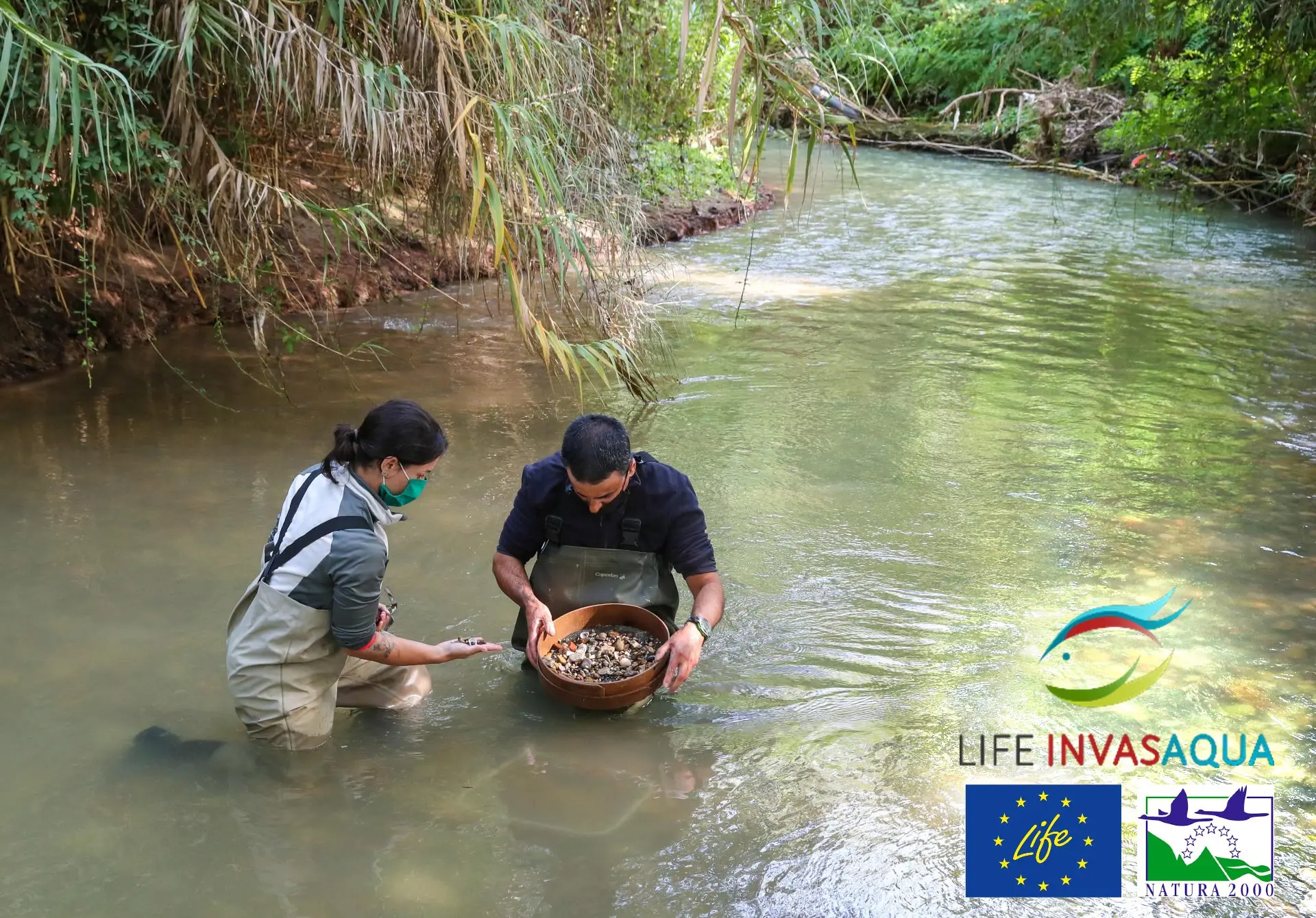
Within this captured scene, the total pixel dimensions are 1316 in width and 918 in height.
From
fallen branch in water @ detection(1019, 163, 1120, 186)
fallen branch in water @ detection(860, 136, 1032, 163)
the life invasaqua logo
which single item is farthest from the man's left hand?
fallen branch in water @ detection(860, 136, 1032, 163)

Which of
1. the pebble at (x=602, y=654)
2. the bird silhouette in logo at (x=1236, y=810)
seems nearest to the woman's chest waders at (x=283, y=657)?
the pebble at (x=602, y=654)

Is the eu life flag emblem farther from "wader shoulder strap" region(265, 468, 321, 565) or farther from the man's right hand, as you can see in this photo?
"wader shoulder strap" region(265, 468, 321, 565)

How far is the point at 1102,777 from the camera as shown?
10.3 ft

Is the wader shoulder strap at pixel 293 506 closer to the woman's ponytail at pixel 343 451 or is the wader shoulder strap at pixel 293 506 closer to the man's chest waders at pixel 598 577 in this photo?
the woman's ponytail at pixel 343 451

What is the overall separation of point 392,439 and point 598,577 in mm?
881

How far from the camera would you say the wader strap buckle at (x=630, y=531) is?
330 cm

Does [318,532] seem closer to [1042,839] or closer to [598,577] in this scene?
[598,577]

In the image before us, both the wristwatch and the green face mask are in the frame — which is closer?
Result: the green face mask

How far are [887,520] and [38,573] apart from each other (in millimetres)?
3499

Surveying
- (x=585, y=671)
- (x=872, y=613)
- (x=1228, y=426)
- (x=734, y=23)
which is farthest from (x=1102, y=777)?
(x=1228, y=426)


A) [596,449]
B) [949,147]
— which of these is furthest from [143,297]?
[949,147]

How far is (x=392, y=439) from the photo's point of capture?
2840 mm

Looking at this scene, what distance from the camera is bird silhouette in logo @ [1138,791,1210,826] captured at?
2.95 m

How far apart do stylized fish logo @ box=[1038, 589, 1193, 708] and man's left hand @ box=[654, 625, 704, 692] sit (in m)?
1.28
